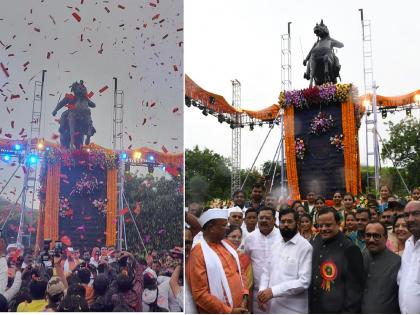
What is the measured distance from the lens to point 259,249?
2.80 meters

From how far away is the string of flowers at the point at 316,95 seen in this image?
745 cm

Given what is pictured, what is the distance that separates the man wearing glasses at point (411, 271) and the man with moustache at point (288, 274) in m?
0.46

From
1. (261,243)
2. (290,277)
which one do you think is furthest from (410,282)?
(261,243)

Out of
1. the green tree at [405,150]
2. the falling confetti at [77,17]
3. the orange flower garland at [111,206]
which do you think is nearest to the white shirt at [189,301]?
the orange flower garland at [111,206]

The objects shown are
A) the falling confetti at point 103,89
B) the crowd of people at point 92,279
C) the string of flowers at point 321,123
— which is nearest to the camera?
the crowd of people at point 92,279

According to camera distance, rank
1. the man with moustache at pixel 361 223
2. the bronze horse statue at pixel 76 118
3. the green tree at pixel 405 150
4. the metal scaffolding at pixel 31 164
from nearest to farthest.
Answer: the man with moustache at pixel 361 223 → the metal scaffolding at pixel 31 164 → the bronze horse statue at pixel 76 118 → the green tree at pixel 405 150

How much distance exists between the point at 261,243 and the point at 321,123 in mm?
5072

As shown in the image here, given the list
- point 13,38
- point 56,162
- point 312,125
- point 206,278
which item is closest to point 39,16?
point 13,38

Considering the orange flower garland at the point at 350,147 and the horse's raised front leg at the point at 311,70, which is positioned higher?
the horse's raised front leg at the point at 311,70

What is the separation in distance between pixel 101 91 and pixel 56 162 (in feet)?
2.60

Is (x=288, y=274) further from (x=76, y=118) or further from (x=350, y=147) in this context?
(x=350, y=147)

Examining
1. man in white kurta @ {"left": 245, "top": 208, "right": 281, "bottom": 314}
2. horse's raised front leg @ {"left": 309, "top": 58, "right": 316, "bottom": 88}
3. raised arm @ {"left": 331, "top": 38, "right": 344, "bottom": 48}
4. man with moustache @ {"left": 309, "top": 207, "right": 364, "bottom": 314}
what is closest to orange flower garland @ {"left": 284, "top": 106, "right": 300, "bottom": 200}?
horse's raised front leg @ {"left": 309, "top": 58, "right": 316, "bottom": 88}

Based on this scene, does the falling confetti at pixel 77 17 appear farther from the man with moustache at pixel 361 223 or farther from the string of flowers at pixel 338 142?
the string of flowers at pixel 338 142

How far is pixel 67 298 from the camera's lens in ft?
13.2
